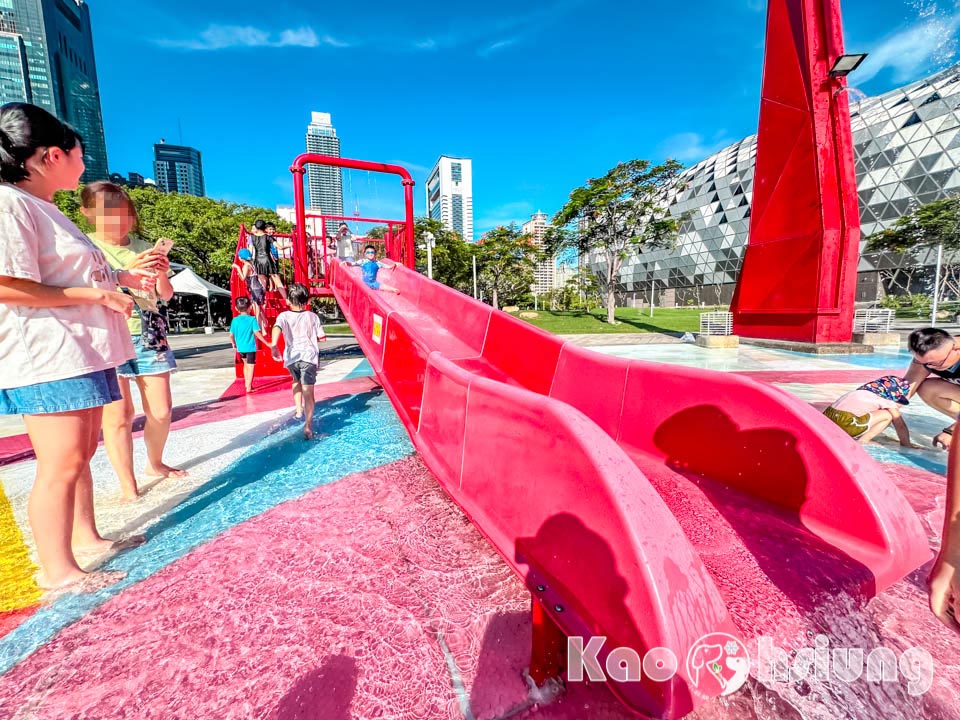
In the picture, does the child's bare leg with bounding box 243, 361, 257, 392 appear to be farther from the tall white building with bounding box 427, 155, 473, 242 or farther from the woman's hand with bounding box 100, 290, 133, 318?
the tall white building with bounding box 427, 155, 473, 242

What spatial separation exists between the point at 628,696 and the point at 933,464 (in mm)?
3408

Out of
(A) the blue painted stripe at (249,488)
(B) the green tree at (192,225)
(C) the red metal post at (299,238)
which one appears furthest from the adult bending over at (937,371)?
(B) the green tree at (192,225)

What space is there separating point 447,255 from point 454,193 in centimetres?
4639

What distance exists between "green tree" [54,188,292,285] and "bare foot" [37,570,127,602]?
2459 cm

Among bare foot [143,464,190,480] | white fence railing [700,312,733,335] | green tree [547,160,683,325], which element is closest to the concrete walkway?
white fence railing [700,312,733,335]

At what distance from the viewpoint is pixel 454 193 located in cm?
6888

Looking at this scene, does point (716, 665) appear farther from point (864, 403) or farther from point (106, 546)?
point (864, 403)

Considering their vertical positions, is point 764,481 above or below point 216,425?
above

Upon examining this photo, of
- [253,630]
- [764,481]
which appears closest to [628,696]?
[253,630]

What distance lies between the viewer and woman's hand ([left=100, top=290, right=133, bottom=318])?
5.34 feet

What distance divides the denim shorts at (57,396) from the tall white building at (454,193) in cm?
6433

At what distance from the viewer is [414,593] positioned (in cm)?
171

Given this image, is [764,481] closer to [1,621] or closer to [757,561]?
[757,561]

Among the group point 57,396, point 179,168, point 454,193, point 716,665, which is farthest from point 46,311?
point 179,168
